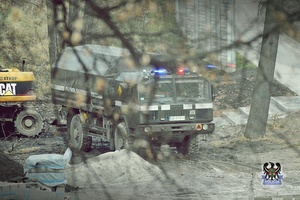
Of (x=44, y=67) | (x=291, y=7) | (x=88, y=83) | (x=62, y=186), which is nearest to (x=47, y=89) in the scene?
(x=44, y=67)

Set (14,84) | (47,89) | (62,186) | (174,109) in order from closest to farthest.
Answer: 1. (62,186)
2. (174,109)
3. (14,84)
4. (47,89)

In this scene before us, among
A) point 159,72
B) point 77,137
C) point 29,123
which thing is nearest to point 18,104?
point 29,123

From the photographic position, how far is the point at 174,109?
21.0 metres

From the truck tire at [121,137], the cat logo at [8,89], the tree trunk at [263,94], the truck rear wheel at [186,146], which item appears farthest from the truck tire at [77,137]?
the tree trunk at [263,94]

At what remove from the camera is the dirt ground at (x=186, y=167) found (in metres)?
17.1

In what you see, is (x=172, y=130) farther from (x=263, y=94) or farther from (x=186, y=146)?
(x=263, y=94)

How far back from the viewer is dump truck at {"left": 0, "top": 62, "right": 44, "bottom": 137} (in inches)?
947

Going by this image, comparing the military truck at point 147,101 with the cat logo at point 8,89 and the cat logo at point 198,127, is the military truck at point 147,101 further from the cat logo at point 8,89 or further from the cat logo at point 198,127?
the cat logo at point 8,89

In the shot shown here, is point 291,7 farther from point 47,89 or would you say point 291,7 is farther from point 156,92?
point 47,89

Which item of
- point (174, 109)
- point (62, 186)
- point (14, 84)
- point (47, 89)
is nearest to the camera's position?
point (62, 186)

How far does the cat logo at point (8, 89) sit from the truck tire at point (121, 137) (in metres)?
3.97

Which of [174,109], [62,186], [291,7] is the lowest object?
[62,186]

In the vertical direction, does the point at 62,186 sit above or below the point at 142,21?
below

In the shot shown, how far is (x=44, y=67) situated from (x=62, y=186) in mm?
12275
